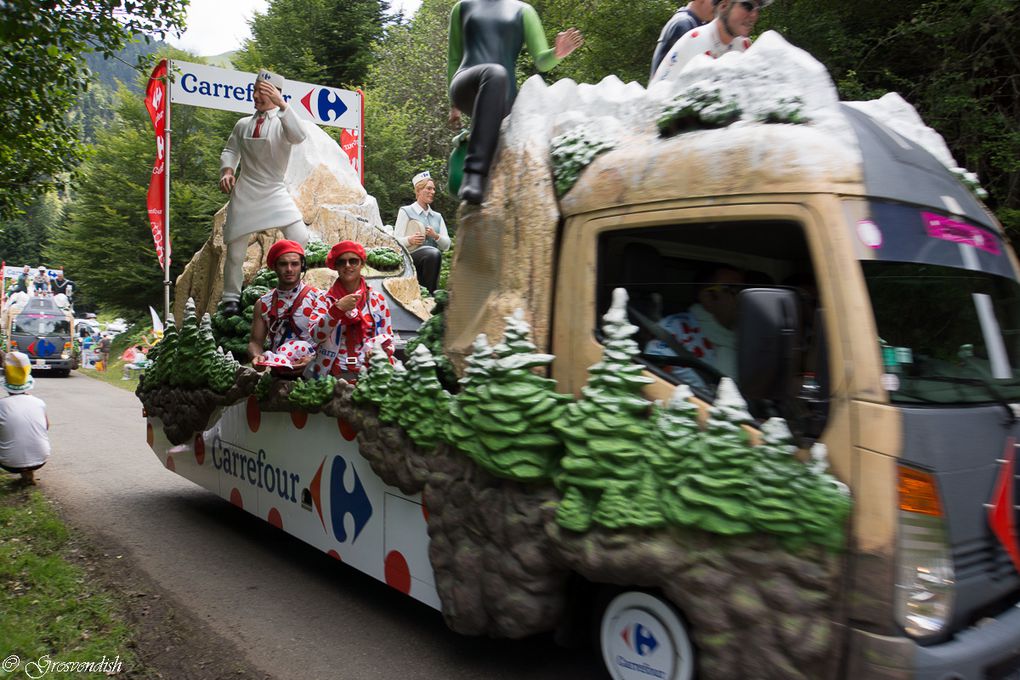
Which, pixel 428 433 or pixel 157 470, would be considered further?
pixel 157 470

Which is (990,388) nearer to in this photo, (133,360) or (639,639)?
(639,639)

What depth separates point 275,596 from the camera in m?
4.84

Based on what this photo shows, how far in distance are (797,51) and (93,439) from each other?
36.4 feet

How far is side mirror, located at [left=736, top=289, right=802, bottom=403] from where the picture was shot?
2316 mm

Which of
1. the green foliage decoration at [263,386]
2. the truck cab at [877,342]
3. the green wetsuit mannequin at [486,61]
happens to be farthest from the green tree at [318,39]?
the truck cab at [877,342]

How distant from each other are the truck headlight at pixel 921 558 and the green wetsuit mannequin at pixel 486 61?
211cm

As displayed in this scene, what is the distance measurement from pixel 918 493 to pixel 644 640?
111cm

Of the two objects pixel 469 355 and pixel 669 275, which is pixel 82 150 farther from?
pixel 669 275

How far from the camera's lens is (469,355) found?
11.3ft

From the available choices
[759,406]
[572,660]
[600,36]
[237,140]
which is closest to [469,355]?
[759,406]

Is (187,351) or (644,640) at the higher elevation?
(187,351)

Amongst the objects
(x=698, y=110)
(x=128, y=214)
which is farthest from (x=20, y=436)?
(x=128, y=214)

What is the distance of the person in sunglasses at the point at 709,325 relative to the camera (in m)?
2.68

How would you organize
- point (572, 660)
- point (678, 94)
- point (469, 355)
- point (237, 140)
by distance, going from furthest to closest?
point (237, 140), point (572, 660), point (469, 355), point (678, 94)
